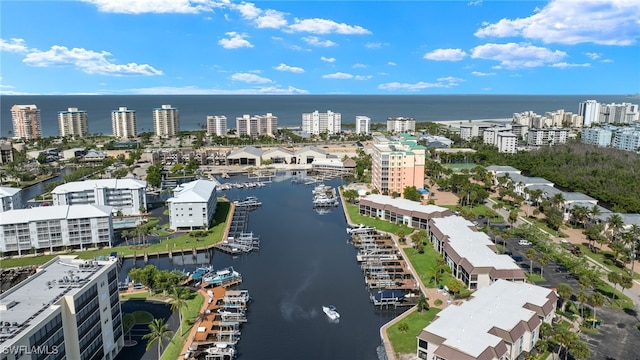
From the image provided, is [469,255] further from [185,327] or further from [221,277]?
[185,327]

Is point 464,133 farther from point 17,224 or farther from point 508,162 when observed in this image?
point 17,224

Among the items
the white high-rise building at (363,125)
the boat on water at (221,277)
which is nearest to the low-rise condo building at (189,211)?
the boat on water at (221,277)

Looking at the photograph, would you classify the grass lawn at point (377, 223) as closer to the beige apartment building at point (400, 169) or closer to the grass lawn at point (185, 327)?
the beige apartment building at point (400, 169)

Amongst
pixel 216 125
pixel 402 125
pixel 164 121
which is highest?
pixel 164 121

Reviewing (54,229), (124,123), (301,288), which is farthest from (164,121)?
(301,288)

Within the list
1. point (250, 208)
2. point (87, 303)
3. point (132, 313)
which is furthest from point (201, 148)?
point (87, 303)

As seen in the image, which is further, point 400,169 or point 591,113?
point 591,113
